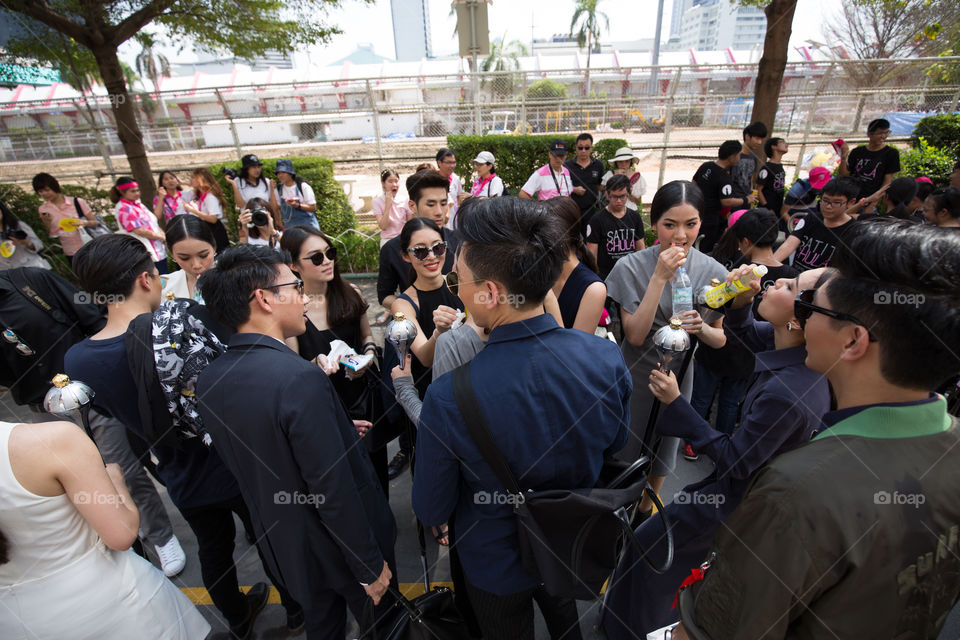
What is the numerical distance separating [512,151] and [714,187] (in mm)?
4327

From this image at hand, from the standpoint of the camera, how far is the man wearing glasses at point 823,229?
3760 mm

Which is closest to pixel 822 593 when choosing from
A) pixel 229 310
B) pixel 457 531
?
pixel 457 531

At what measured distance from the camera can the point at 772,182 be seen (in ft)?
19.6

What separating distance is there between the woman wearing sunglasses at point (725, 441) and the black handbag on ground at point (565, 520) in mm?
399

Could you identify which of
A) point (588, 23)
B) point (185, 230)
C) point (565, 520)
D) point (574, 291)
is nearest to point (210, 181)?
point (185, 230)

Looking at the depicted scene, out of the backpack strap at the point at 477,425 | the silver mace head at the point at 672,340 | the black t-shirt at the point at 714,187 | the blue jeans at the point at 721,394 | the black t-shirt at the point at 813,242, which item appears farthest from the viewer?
the black t-shirt at the point at 714,187

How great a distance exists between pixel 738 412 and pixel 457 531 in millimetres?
2867

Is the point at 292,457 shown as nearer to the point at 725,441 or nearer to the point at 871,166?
the point at 725,441

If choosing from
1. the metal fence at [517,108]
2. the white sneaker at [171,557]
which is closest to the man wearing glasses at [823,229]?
the white sneaker at [171,557]

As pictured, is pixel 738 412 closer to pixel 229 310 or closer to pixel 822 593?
pixel 822 593

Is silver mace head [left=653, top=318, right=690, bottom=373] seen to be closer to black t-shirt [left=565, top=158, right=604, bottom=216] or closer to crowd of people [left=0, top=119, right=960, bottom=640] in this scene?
crowd of people [left=0, top=119, right=960, bottom=640]

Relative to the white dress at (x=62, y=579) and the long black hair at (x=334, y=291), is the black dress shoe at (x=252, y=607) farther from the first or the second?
the long black hair at (x=334, y=291)

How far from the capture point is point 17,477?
52.0 inches

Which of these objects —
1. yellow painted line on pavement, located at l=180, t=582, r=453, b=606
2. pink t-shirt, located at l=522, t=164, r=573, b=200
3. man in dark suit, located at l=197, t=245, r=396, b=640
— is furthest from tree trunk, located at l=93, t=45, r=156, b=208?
man in dark suit, located at l=197, t=245, r=396, b=640
